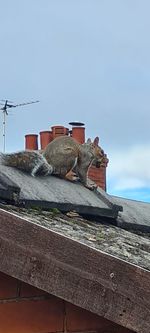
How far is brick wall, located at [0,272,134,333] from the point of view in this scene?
2.01 m

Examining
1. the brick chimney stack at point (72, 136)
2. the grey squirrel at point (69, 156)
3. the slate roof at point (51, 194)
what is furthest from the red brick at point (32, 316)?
the brick chimney stack at point (72, 136)

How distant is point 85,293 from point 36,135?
6.68 metres

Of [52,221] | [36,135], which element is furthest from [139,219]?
[36,135]

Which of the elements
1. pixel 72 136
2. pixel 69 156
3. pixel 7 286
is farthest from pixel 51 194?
pixel 72 136

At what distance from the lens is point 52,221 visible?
8.43ft

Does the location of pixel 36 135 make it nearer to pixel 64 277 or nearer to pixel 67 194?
pixel 67 194

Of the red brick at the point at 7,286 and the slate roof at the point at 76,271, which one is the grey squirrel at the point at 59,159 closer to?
the red brick at the point at 7,286

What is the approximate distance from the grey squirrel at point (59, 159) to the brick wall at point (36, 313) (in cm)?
151

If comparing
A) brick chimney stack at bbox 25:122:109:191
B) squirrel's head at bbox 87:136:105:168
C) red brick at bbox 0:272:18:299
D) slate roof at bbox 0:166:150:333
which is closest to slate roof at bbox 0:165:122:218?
red brick at bbox 0:272:18:299

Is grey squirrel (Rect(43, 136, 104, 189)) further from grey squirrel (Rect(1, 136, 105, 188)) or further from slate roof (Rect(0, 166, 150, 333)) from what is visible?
slate roof (Rect(0, 166, 150, 333))

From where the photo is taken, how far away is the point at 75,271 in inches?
72.4

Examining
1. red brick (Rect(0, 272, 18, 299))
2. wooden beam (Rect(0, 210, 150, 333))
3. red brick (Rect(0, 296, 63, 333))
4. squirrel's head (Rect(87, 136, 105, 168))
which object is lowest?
red brick (Rect(0, 296, 63, 333))

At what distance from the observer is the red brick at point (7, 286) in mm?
2021

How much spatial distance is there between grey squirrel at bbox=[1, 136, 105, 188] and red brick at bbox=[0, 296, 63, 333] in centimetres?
152
